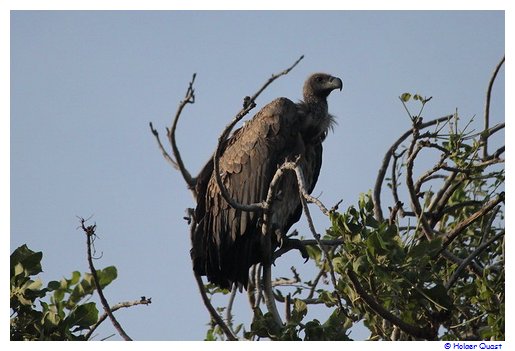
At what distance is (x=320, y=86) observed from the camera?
12.3 metres

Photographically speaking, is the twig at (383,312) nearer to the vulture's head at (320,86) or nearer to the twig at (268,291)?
the twig at (268,291)

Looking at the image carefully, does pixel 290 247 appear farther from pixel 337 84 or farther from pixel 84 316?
pixel 84 316

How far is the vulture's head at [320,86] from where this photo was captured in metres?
12.2

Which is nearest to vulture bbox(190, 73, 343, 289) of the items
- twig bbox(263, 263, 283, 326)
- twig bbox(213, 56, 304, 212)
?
twig bbox(263, 263, 283, 326)

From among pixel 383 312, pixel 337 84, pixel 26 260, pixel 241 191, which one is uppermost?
pixel 337 84

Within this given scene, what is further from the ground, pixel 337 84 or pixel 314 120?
pixel 337 84

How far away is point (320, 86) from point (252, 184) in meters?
1.77

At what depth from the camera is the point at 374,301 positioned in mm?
8594

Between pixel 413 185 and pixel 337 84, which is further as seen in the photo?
pixel 337 84

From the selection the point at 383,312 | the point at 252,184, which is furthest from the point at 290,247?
the point at 383,312

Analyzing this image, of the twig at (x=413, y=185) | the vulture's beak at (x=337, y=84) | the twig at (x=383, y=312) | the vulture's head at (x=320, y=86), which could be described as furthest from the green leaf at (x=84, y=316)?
the vulture's beak at (x=337, y=84)

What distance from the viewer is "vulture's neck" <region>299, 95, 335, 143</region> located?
11609 mm

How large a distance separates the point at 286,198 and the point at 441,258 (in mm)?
1868

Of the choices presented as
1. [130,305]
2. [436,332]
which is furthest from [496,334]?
[130,305]
